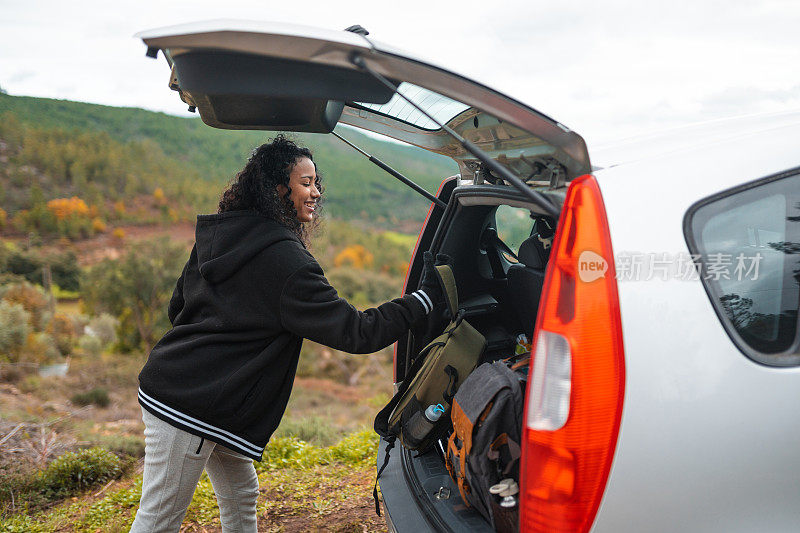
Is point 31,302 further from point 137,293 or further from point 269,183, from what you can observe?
point 269,183

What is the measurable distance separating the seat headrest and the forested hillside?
28.4m

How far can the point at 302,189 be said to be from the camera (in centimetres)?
212

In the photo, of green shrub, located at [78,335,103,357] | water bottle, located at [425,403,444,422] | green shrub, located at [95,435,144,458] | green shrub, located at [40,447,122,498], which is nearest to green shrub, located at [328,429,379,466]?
green shrub, located at [40,447,122,498]

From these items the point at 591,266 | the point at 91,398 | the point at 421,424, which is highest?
the point at 591,266

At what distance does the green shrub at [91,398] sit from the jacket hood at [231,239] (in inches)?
441

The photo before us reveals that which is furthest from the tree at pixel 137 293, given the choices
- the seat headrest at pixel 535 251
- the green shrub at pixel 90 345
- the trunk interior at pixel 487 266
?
the seat headrest at pixel 535 251

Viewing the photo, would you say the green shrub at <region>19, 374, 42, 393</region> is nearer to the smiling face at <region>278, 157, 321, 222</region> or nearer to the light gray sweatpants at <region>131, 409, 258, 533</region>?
the light gray sweatpants at <region>131, 409, 258, 533</region>

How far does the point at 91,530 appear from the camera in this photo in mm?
2994

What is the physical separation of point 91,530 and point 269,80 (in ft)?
9.14

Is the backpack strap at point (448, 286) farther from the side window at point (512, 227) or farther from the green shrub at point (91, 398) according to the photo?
the green shrub at point (91, 398)

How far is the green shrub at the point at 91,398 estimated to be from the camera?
1145 centimetres

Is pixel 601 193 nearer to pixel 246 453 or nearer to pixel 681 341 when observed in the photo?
pixel 681 341

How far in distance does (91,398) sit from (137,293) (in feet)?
51.2

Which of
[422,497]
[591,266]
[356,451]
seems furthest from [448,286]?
[356,451]
